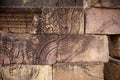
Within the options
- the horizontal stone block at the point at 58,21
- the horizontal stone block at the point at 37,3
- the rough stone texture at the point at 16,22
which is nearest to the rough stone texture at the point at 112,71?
the horizontal stone block at the point at 58,21

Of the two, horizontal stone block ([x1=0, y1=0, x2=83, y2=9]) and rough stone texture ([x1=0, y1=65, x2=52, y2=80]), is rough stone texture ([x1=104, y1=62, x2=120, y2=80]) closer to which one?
rough stone texture ([x1=0, y1=65, x2=52, y2=80])

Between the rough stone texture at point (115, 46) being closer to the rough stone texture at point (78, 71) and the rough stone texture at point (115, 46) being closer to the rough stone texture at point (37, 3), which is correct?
the rough stone texture at point (78, 71)

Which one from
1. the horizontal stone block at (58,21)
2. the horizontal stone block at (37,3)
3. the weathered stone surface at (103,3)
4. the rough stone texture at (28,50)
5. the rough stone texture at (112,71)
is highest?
the horizontal stone block at (37,3)

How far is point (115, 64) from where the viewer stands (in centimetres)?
369

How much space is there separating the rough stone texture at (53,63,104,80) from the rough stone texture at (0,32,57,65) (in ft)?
0.61

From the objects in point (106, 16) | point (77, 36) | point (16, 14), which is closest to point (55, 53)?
point (77, 36)

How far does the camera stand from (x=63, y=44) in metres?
3.27

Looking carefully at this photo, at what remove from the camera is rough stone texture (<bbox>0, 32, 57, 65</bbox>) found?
3.23m

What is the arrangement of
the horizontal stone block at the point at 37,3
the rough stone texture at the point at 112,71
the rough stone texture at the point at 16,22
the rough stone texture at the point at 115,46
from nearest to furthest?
1. the rough stone texture at the point at 115,46
2. the rough stone texture at the point at 112,71
3. the rough stone texture at the point at 16,22
4. the horizontal stone block at the point at 37,3

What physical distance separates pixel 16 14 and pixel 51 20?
111 centimetres

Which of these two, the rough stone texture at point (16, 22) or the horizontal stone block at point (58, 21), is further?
the rough stone texture at point (16, 22)

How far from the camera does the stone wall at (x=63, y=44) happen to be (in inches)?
127

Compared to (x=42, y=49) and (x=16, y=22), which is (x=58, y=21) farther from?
(x=16, y=22)

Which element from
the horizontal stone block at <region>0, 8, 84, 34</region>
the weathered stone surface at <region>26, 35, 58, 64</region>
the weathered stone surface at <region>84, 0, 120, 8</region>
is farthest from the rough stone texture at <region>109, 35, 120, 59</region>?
the weathered stone surface at <region>26, 35, 58, 64</region>
